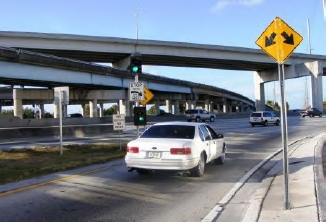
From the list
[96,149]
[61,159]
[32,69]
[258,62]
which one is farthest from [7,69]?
[258,62]

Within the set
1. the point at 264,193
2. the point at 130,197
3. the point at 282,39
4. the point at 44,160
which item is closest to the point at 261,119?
the point at 44,160

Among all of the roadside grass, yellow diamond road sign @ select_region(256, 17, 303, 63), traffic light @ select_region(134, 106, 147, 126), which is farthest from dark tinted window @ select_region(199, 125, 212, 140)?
traffic light @ select_region(134, 106, 147, 126)

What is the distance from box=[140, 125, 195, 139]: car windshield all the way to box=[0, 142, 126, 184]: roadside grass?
336 cm

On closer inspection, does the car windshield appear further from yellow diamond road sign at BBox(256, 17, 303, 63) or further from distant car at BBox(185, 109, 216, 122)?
distant car at BBox(185, 109, 216, 122)

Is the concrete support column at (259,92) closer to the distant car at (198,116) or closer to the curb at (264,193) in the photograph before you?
the distant car at (198,116)

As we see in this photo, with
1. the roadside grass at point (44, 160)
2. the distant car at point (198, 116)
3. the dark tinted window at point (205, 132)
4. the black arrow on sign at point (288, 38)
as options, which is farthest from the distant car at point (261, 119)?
the black arrow on sign at point (288, 38)

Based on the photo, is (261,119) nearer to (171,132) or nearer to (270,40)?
(171,132)

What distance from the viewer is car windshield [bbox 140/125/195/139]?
11.4 m

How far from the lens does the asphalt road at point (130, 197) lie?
24.0ft

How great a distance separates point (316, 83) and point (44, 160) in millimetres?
73433

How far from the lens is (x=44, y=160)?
15812 millimetres

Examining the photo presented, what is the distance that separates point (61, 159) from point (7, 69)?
97.5ft

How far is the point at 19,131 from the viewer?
28.9m

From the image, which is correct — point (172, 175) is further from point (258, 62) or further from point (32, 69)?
point (258, 62)
